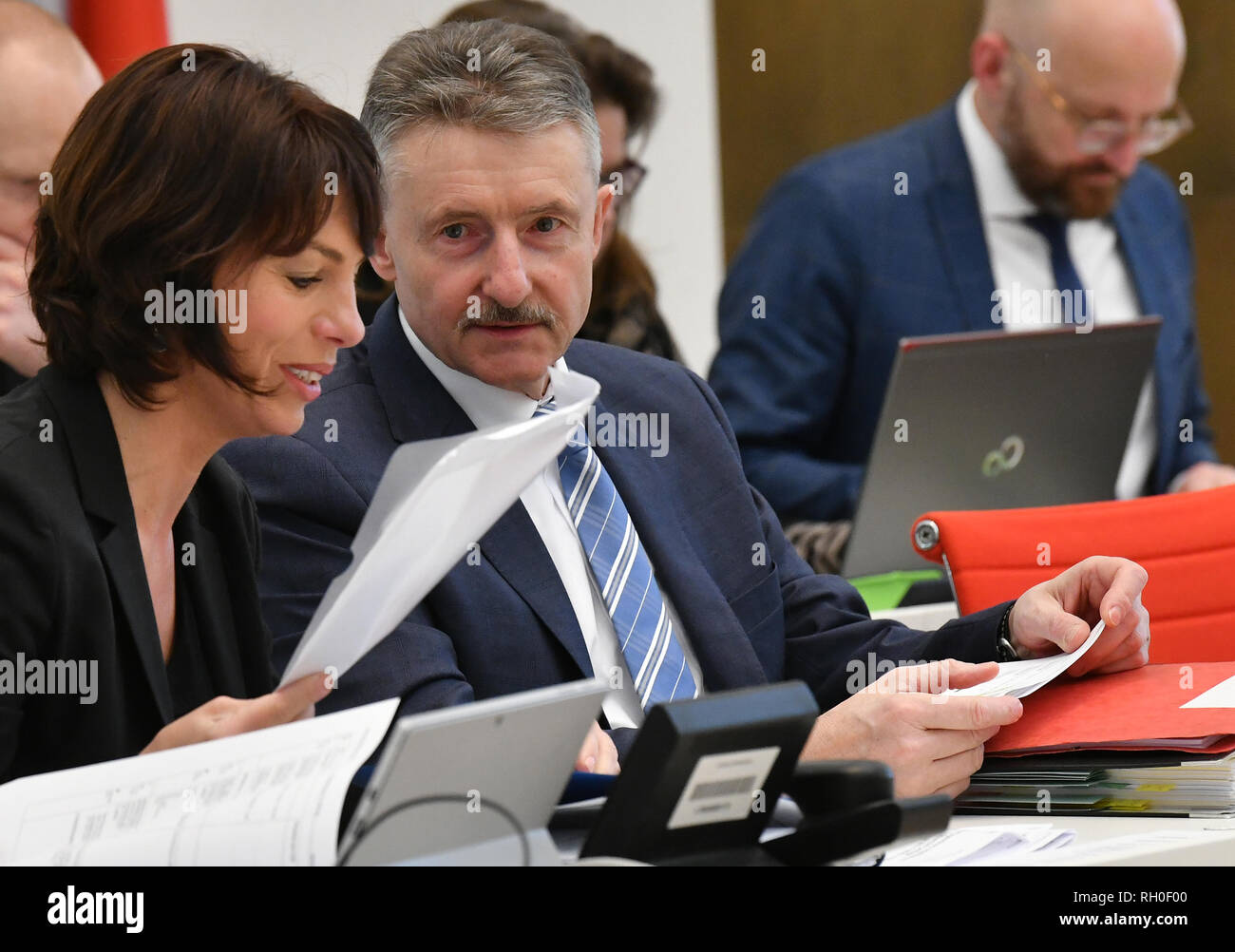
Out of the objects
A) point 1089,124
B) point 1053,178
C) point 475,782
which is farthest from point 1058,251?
point 475,782

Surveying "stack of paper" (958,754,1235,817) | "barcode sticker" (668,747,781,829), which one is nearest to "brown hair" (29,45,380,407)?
"barcode sticker" (668,747,781,829)

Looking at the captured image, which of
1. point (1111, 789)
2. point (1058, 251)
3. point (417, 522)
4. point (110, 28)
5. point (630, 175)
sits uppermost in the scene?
point (110, 28)

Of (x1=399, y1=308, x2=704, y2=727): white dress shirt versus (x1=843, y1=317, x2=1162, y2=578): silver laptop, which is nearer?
(x1=399, y1=308, x2=704, y2=727): white dress shirt

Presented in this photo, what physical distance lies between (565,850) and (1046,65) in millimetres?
3055

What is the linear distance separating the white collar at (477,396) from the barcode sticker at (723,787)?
0.88m

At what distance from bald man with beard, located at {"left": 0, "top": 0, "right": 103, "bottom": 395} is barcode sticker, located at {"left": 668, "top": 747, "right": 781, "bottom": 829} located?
4.94 ft

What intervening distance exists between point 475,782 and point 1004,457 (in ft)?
5.75

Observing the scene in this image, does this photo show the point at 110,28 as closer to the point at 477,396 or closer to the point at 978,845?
the point at 477,396

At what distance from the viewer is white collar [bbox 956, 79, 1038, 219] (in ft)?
12.0

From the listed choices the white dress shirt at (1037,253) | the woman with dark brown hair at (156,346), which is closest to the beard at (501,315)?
the woman with dark brown hair at (156,346)

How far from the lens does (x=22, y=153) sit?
230 cm

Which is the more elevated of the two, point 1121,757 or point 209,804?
point 209,804

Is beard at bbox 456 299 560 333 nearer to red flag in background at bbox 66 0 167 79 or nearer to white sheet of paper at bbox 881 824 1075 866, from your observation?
white sheet of paper at bbox 881 824 1075 866

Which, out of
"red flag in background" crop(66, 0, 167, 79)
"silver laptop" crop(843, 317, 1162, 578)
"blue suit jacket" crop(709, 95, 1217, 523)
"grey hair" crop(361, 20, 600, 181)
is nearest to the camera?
"grey hair" crop(361, 20, 600, 181)
